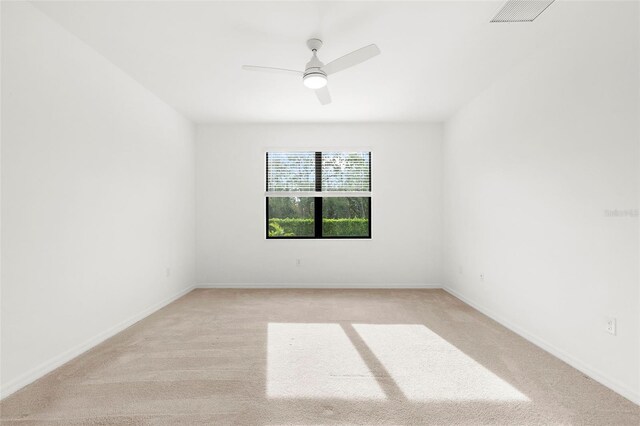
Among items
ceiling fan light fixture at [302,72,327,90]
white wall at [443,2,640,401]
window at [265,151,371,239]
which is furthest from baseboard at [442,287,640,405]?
ceiling fan light fixture at [302,72,327,90]

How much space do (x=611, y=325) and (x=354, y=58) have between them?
2.51 metres

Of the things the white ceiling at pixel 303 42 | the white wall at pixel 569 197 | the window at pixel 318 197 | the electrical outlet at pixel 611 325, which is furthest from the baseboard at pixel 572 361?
the white ceiling at pixel 303 42

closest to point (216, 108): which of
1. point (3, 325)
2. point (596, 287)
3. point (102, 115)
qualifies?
point (102, 115)

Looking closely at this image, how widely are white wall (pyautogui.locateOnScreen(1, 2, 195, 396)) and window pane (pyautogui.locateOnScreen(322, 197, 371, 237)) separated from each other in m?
2.41

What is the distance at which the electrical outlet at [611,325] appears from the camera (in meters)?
2.11

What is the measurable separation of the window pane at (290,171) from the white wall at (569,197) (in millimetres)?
2418

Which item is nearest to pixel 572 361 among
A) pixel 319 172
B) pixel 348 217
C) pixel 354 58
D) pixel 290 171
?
pixel 354 58

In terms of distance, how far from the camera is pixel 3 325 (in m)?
2.00

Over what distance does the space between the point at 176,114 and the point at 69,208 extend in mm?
2259

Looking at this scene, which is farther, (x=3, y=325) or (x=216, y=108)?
(x=216, y=108)

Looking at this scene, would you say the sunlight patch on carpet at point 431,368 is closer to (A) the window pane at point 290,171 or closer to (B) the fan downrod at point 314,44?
(B) the fan downrod at point 314,44

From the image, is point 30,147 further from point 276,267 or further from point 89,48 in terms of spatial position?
point 276,267

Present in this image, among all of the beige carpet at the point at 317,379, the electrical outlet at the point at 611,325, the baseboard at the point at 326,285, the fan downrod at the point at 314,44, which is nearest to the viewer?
the beige carpet at the point at 317,379

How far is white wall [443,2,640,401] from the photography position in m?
2.04
